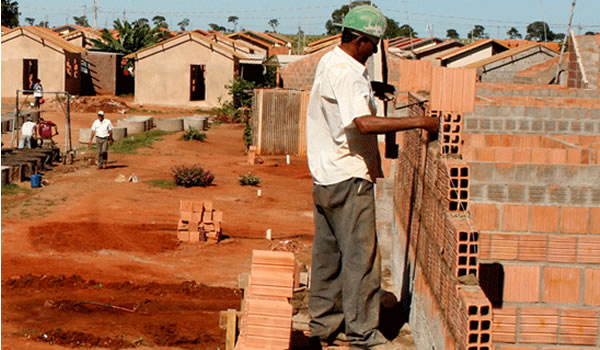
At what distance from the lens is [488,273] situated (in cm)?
511

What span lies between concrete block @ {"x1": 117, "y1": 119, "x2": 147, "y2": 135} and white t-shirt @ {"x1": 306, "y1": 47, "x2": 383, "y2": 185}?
1049 inches

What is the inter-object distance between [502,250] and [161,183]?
626 inches

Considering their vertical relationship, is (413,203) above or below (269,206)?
above

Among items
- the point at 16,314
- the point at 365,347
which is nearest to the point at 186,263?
the point at 16,314

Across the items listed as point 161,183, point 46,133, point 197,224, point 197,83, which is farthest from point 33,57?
point 197,224

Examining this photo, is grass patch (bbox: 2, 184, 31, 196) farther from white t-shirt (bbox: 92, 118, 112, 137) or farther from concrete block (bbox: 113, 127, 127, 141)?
concrete block (bbox: 113, 127, 127, 141)

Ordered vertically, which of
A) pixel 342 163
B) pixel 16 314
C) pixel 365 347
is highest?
pixel 342 163

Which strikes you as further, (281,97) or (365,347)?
(281,97)

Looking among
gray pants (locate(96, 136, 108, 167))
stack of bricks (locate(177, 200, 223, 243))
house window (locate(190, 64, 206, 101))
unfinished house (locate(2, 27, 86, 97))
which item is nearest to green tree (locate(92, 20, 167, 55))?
house window (locate(190, 64, 206, 101))

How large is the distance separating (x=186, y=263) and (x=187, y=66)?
28170mm

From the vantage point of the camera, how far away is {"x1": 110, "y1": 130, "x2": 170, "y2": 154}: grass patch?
86.7 feet

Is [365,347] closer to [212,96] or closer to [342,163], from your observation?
[342,163]

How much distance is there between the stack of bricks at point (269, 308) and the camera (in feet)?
16.3

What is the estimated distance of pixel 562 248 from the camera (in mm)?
5129
